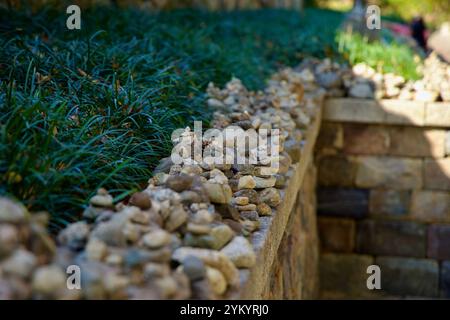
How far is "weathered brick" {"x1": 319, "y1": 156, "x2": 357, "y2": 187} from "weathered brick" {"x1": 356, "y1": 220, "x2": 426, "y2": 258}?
1.16 ft

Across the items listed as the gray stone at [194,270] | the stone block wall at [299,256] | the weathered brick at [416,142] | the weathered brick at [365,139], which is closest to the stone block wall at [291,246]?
the stone block wall at [299,256]

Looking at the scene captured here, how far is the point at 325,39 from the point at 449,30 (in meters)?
5.09

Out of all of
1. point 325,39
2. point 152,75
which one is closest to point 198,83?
point 152,75

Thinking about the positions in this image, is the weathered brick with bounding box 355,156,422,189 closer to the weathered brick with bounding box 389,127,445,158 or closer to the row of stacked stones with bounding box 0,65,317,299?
the weathered brick with bounding box 389,127,445,158

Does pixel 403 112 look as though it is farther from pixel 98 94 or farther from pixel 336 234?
pixel 98 94

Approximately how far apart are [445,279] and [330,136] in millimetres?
1379

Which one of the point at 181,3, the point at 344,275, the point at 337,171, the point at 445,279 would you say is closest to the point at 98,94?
the point at 337,171

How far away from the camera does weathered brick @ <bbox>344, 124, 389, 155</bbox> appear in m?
4.91

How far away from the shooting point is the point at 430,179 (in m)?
4.83

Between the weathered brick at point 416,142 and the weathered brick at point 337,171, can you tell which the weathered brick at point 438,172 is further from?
the weathered brick at point 337,171

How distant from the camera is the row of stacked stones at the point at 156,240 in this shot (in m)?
1.34

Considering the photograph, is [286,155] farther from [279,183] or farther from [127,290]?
[127,290]

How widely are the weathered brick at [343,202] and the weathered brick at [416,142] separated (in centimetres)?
42

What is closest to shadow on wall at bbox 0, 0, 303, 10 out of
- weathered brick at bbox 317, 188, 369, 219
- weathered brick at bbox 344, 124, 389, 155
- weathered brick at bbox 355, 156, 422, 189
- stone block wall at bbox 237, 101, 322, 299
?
stone block wall at bbox 237, 101, 322, 299
